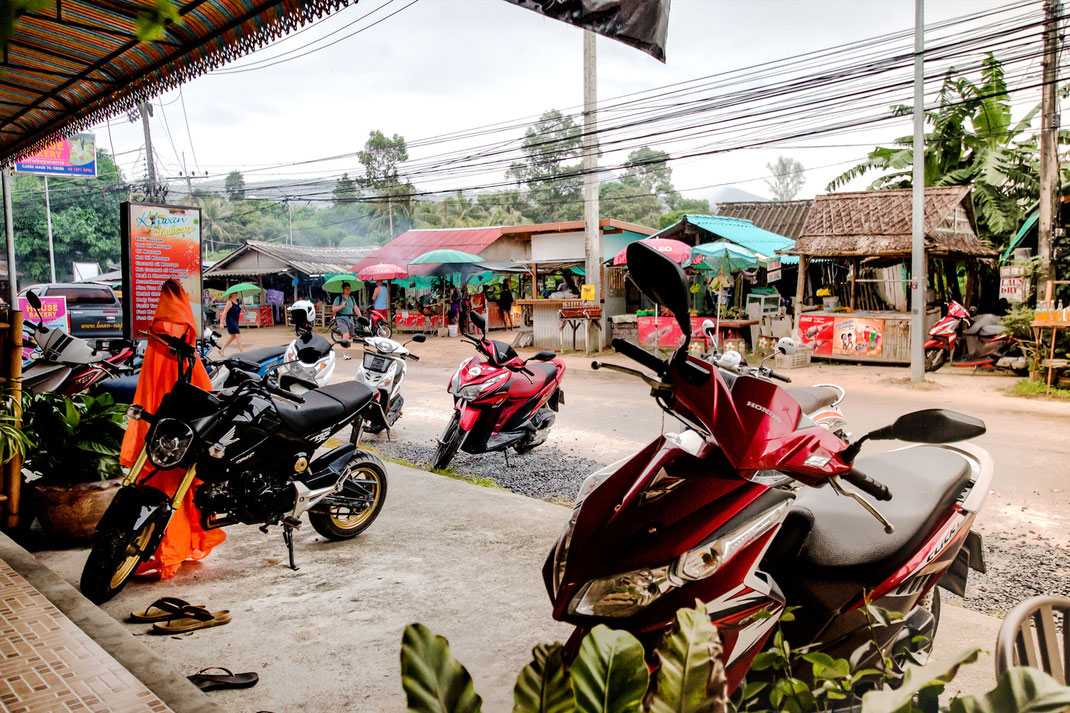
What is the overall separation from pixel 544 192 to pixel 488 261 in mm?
26352

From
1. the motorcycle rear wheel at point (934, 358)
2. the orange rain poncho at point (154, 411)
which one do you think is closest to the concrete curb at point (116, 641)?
the orange rain poncho at point (154, 411)

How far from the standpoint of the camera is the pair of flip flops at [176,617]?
3287 mm

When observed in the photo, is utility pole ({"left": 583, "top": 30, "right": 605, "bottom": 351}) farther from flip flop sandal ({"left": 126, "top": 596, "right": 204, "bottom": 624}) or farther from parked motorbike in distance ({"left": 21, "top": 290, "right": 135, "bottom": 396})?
flip flop sandal ({"left": 126, "top": 596, "right": 204, "bottom": 624})

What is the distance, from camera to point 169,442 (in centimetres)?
356

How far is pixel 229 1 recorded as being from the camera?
307 cm

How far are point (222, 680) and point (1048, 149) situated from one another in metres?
13.8

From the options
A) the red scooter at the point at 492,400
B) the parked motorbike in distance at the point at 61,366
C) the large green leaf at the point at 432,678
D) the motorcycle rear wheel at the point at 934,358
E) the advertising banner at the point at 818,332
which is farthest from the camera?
the advertising banner at the point at 818,332

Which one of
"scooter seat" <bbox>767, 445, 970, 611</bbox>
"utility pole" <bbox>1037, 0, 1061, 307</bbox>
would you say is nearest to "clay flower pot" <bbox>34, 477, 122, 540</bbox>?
"scooter seat" <bbox>767, 445, 970, 611</bbox>


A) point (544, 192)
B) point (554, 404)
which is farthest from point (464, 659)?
point (544, 192)

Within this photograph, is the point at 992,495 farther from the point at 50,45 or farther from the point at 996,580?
the point at 50,45

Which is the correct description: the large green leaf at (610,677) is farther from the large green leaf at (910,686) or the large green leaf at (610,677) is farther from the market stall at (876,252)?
the market stall at (876,252)

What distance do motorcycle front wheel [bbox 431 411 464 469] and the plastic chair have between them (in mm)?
5072

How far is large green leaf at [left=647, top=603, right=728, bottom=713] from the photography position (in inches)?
40.9

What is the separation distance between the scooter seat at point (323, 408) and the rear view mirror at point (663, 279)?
246 centimetres
